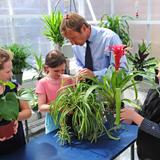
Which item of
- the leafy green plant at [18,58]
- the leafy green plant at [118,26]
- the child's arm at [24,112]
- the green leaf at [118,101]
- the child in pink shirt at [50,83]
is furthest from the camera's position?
the leafy green plant at [118,26]

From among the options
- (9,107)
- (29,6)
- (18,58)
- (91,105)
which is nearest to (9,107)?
(9,107)

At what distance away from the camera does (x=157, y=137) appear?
1508 mm

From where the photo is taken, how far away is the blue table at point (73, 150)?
144cm

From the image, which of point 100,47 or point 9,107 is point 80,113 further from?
point 100,47

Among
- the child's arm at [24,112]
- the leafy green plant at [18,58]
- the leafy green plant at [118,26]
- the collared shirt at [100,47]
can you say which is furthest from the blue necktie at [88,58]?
the leafy green plant at [118,26]

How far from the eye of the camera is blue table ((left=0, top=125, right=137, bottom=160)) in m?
1.44

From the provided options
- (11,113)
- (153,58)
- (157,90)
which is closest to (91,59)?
(157,90)

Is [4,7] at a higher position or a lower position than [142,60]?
higher

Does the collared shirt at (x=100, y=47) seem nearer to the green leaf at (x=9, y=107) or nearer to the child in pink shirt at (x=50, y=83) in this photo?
the child in pink shirt at (x=50, y=83)

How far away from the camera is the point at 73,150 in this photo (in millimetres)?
1510

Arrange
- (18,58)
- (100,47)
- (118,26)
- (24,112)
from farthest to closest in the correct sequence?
(118,26)
(18,58)
(100,47)
(24,112)

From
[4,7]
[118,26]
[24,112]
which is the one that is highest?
[4,7]

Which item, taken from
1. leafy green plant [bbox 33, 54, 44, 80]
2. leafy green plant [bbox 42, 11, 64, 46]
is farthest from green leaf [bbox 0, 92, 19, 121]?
leafy green plant [bbox 42, 11, 64, 46]

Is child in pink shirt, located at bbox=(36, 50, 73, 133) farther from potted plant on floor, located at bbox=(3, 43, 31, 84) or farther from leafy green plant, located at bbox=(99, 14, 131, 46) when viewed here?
leafy green plant, located at bbox=(99, 14, 131, 46)
